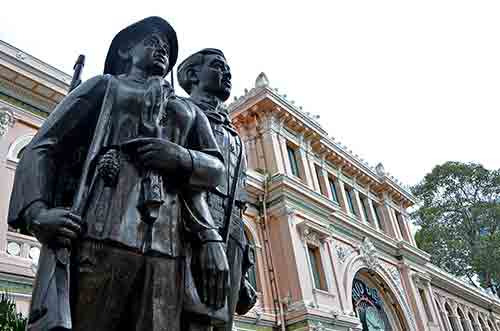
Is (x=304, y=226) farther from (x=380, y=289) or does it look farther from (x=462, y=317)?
(x=462, y=317)

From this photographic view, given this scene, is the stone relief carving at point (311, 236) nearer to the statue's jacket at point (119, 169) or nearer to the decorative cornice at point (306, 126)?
the decorative cornice at point (306, 126)

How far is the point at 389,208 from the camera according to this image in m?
20.9

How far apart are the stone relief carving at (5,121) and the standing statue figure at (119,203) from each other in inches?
301

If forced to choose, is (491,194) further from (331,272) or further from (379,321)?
(331,272)

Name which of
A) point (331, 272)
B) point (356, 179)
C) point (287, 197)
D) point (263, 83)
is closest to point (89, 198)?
point (287, 197)

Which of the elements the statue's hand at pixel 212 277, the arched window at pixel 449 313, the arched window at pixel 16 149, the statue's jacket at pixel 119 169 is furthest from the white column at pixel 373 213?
the statue's hand at pixel 212 277

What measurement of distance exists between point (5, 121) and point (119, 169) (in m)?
8.11

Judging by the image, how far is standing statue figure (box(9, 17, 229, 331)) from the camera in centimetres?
141

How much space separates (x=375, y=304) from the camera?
54.4 ft

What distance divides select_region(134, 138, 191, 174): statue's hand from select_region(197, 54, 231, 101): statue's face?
0.81m

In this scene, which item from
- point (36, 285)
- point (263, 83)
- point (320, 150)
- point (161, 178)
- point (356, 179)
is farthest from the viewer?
point (356, 179)

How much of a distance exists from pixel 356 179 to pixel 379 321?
5.82 metres

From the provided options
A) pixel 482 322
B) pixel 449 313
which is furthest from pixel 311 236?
pixel 482 322

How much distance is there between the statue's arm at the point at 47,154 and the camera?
1486mm
